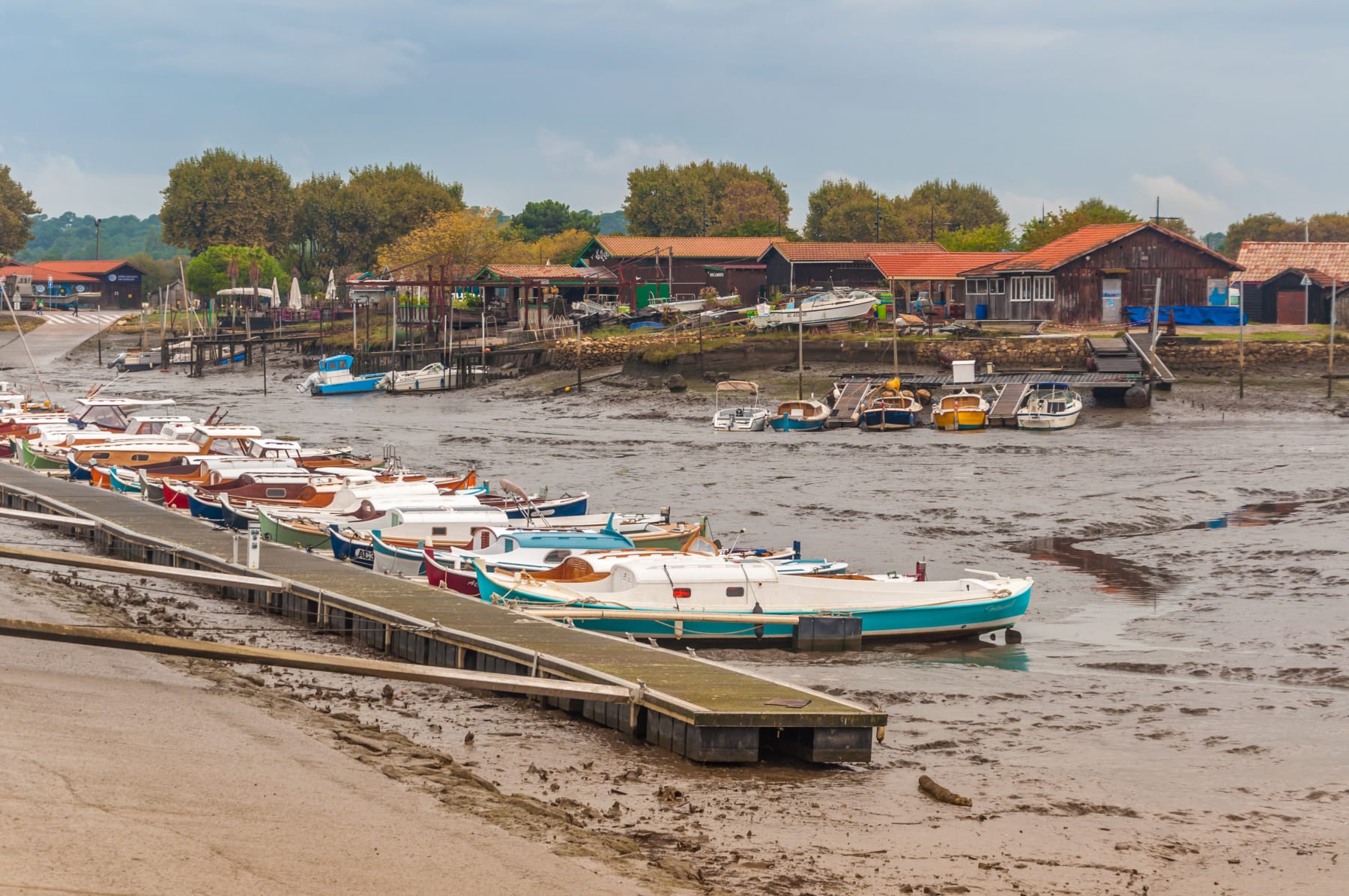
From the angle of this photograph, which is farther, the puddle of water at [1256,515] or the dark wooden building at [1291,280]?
the dark wooden building at [1291,280]

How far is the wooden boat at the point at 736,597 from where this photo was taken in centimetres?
2220

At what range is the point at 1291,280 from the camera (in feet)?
253

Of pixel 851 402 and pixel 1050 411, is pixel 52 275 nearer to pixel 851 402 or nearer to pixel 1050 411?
pixel 851 402

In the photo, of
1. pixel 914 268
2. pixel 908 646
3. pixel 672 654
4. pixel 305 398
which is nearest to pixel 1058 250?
pixel 914 268

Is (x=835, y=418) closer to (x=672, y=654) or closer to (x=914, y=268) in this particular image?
(x=914, y=268)

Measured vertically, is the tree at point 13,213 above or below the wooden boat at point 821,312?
above

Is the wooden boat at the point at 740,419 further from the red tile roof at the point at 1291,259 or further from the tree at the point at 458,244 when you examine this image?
the tree at the point at 458,244

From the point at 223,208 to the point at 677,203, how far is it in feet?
158

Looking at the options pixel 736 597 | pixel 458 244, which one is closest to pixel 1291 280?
pixel 736 597

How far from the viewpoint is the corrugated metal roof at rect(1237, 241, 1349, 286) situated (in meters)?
78.4

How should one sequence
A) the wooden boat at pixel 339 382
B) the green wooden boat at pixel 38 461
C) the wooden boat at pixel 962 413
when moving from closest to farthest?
the green wooden boat at pixel 38 461, the wooden boat at pixel 962 413, the wooden boat at pixel 339 382

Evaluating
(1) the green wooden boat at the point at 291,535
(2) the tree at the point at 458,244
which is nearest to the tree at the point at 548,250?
(2) the tree at the point at 458,244

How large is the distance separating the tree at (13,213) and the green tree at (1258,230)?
131744 millimetres

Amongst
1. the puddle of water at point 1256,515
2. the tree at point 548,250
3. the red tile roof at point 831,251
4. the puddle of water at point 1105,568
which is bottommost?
the puddle of water at point 1105,568
